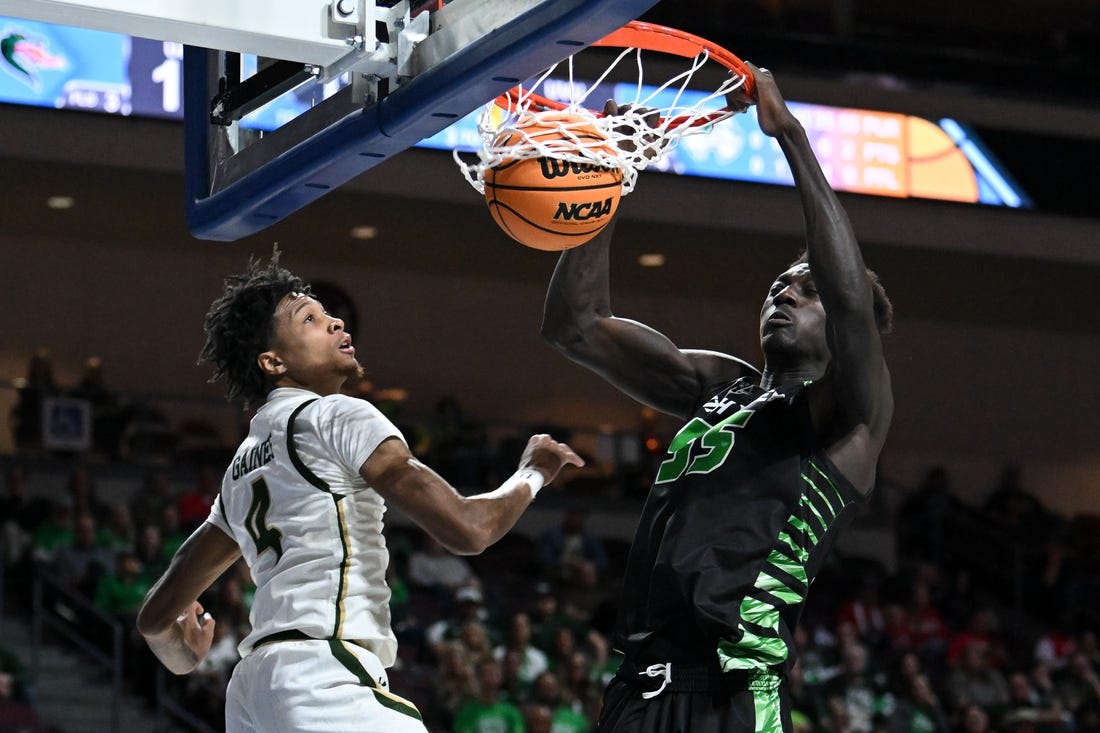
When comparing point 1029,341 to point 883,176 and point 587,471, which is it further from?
point 587,471

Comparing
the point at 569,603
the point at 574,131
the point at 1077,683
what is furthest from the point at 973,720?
the point at 574,131

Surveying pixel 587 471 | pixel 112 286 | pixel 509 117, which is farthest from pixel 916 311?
pixel 509 117

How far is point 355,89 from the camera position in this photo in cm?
382

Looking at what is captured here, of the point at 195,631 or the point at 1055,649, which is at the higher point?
the point at 195,631

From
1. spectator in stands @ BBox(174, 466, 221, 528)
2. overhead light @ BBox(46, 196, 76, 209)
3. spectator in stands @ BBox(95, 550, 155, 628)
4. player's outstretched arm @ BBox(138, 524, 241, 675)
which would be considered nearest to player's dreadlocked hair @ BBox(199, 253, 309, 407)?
player's outstretched arm @ BBox(138, 524, 241, 675)

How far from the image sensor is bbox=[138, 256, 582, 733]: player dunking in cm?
366

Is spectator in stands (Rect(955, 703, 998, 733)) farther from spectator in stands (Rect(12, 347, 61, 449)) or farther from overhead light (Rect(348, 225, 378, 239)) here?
spectator in stands (Rect(12, 347, 61, 449))

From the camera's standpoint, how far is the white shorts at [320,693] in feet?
11.9

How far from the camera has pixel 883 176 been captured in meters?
16.4

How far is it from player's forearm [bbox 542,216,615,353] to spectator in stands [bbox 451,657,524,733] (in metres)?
6.07

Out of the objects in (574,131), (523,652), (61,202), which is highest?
(61,202)

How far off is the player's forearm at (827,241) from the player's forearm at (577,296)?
2.51 ft

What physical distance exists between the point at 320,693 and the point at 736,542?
42.5 inches

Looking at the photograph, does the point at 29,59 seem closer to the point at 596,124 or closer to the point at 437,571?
the point at 437,571
